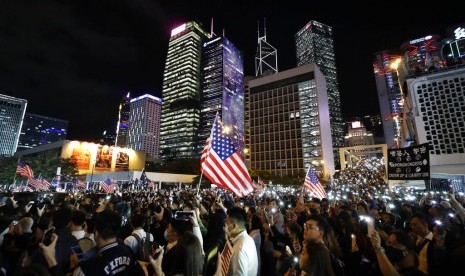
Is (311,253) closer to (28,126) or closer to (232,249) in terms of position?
(232,249)

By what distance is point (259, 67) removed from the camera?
449 ft

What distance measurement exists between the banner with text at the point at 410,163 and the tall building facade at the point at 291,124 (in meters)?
71.2

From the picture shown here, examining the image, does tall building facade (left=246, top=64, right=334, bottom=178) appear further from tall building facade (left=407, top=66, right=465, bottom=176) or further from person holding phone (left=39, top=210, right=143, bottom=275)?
person holding phone (left=39, top=210, right=143, bottom=275)

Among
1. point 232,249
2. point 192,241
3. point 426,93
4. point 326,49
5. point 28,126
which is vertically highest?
point 326,49

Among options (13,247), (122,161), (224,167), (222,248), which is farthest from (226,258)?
(122,161)

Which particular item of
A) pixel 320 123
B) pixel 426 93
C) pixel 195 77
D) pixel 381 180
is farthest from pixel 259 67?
pixel 426 93

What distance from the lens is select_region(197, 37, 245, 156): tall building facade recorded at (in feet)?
485

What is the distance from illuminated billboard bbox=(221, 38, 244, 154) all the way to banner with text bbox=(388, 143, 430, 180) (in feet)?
429

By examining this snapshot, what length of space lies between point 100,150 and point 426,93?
6443cm

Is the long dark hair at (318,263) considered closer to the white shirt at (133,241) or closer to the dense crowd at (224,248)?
the dense crowd at (224,248)

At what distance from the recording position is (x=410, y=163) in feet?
34.0

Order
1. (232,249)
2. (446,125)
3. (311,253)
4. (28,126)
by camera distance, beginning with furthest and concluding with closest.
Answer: (28,126), (446,125), (232,249), (311,253)

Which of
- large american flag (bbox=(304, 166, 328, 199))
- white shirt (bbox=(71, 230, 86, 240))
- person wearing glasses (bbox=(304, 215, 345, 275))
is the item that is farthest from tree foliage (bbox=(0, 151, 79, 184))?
person wearing glasses (bbox=(304, 215, 345, 275))

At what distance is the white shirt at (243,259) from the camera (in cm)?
324
